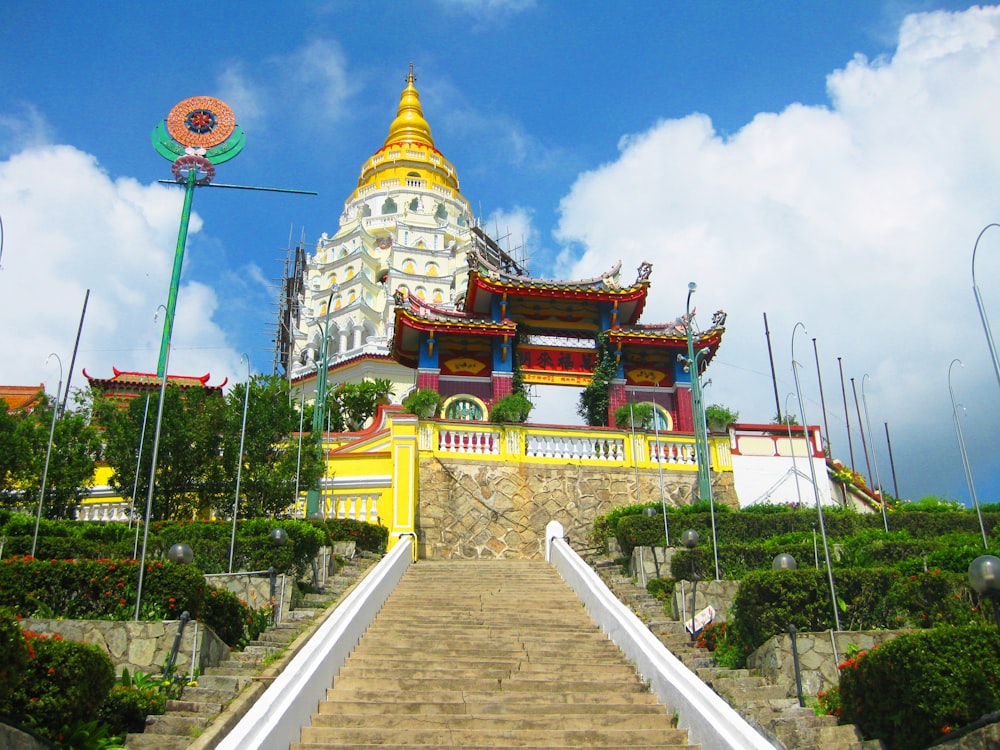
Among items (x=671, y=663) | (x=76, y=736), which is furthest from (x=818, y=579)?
(x=76, y=736)

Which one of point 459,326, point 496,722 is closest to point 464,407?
point 459,326

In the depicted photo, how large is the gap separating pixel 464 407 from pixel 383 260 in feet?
109

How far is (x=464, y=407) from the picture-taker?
29172 millimetres

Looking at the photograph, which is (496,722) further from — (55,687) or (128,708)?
(55,687)

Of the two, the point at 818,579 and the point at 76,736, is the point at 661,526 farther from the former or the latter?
the point at 76,736

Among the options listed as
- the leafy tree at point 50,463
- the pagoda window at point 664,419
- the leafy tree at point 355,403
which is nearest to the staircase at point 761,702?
the leafy tree at point 50,463

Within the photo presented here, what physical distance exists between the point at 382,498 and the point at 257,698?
535 inches

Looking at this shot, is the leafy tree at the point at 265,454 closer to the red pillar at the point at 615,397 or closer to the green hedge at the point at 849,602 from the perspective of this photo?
the red pillar at the point at 615,397

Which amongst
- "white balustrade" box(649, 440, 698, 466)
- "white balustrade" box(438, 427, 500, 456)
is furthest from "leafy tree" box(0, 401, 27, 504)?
"white balustrade" box(649, 440, 698, 466)

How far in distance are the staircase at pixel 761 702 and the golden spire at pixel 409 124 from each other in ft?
192

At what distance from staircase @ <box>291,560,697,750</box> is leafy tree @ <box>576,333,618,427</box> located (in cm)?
1361

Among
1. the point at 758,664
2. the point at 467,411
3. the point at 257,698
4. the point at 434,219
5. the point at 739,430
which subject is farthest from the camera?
the point at 434,219

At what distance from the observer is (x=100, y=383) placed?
41750 millimetres

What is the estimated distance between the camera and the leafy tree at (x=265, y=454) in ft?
68.2
